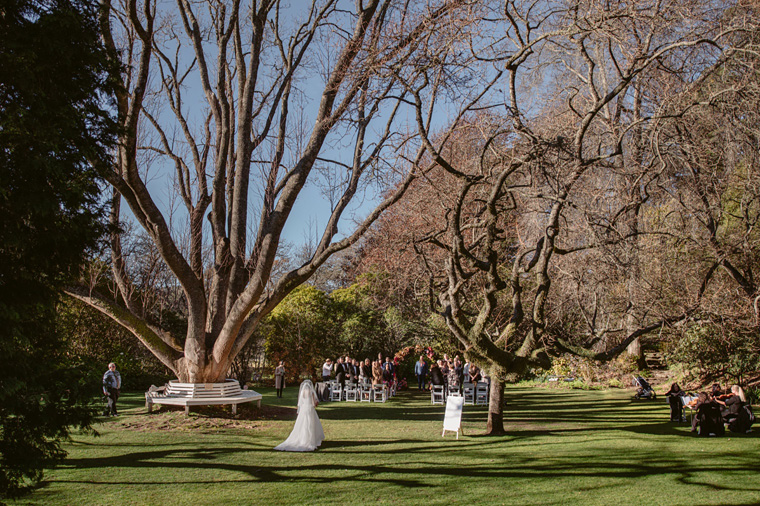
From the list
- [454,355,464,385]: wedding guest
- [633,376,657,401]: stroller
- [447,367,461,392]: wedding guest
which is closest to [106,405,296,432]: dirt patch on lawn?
[447,367,461,392]: wedding guest

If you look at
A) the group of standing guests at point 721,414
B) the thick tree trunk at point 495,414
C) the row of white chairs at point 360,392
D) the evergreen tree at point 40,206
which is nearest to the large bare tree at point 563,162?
the thick tree trunk at point 495,414

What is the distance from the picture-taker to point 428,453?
391 inches

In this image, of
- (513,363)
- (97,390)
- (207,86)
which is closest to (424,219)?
(513,363)

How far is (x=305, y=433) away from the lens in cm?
1062

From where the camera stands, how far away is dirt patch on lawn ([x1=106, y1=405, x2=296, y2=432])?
1265cm

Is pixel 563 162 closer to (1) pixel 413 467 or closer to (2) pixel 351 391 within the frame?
(1) pixel 413 467

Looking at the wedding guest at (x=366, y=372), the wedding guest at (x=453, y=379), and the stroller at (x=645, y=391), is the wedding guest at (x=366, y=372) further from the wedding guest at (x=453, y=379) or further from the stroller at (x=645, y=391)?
the stroller at (x=645, y=391)

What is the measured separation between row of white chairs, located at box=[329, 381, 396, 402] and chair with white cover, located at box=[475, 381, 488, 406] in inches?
135

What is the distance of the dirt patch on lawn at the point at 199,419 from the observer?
12.7 m

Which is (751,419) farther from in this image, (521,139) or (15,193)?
(15,193)

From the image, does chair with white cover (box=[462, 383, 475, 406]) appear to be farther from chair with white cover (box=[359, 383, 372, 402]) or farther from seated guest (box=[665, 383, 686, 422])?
seated guest (box=[665, 383, 686, 422])

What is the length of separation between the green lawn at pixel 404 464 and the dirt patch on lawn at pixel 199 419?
6cm

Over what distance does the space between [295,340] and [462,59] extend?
19851 millimetres

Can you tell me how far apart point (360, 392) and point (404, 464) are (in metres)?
12.1
